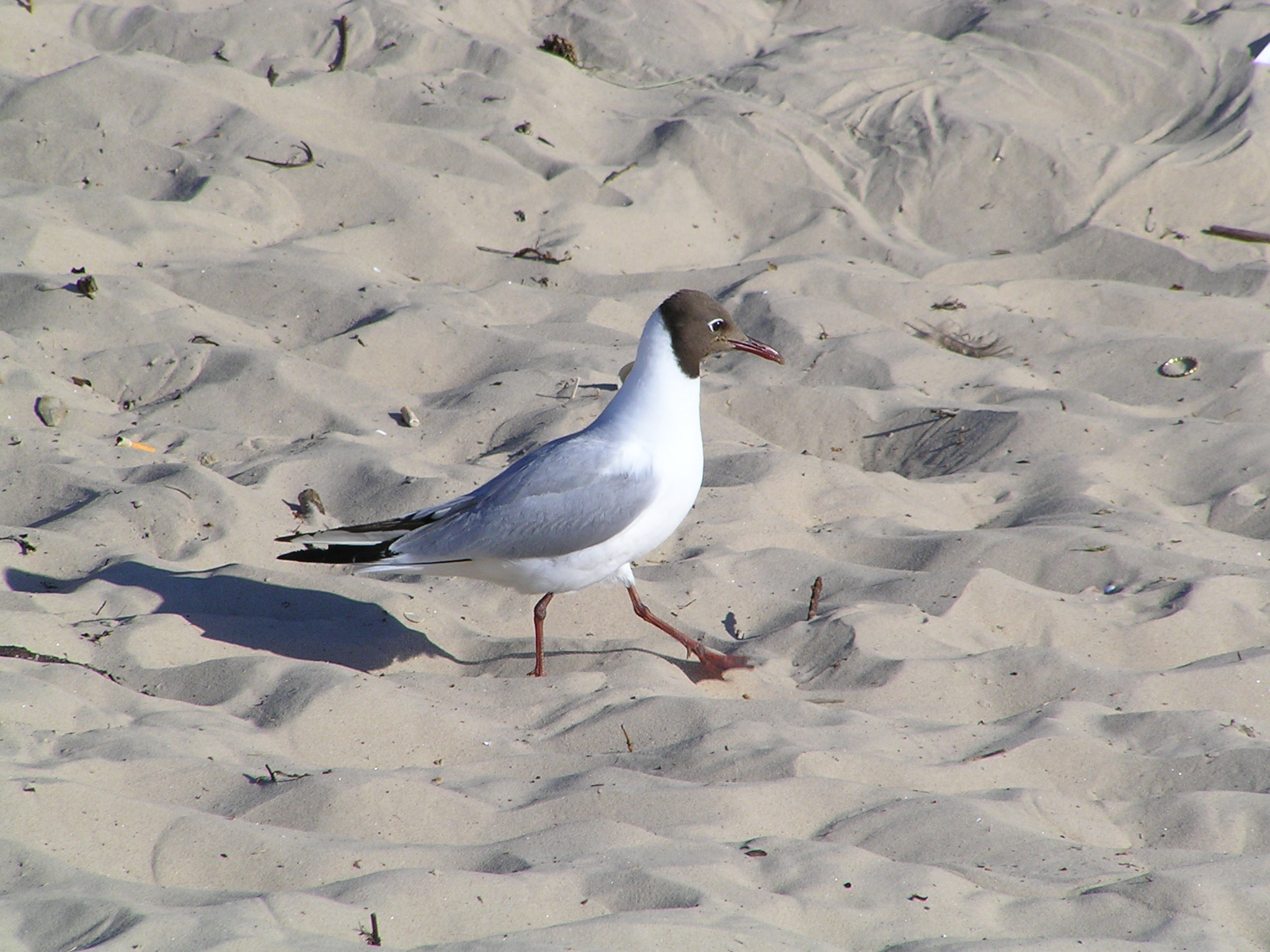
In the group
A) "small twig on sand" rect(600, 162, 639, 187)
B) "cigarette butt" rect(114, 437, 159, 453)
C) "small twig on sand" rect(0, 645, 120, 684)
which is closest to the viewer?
"small twig on sand" rect(0, 645, 120, 684)

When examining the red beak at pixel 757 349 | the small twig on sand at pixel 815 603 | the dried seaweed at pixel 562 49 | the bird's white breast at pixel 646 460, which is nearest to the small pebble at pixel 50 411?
the bird's white breast at pixel 646 460

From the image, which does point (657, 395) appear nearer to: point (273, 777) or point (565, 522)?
point (565, 522)

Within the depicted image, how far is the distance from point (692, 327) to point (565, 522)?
0.84m

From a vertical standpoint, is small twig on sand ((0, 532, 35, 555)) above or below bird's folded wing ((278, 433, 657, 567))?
below

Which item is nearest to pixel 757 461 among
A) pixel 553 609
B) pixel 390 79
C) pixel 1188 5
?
pixel 553 609

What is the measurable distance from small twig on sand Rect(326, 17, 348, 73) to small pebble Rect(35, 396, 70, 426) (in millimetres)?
3425

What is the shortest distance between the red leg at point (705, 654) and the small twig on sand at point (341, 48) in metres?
4.92

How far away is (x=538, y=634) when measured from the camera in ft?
13.2

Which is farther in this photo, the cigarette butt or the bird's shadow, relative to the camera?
the cigarette butt

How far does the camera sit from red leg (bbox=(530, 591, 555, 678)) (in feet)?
13.0

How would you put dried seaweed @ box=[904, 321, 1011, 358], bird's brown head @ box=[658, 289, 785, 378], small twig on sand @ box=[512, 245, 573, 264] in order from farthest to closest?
small twig on sand @ box=[512, 245, 573, 264] < dried seaweed @ box=[904, 321, 1011, 358] < bird's brown head @ box=[658, 289, 785, 378]

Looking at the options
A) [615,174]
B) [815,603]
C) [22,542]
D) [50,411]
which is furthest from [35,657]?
[615,174]

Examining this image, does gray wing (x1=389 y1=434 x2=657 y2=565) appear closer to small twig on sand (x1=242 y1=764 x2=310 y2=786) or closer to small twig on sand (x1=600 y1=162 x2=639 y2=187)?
small twig on sand (x1=242 y1=764 x2=310 y2=786)

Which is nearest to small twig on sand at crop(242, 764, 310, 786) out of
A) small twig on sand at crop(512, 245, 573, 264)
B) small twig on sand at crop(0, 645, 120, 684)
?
small twig on sand at crop(0, 645, 120, 684)
